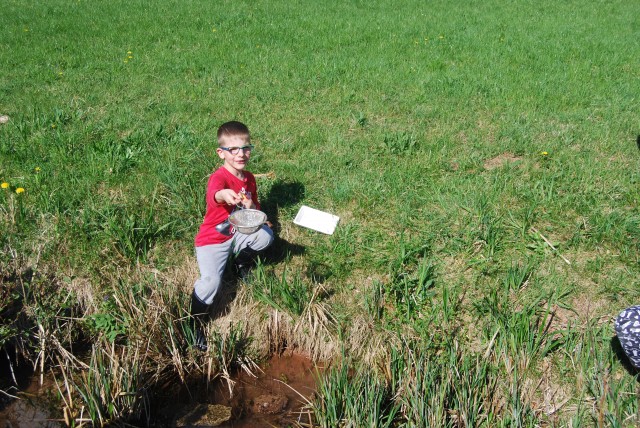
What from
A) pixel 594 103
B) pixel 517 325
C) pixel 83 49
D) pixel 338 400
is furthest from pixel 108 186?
pixel 594 103

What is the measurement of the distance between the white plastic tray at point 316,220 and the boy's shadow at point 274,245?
0.16 metres

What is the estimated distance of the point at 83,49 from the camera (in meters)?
7.79

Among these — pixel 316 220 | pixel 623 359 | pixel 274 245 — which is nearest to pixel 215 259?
pixel 274 245

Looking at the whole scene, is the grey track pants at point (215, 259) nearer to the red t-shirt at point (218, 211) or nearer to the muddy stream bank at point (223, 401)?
the red t-shirt at point (218, 211)

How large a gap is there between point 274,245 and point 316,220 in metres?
0.36

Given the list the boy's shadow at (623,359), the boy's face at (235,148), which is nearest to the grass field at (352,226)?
the boy's shadow at (623,359)

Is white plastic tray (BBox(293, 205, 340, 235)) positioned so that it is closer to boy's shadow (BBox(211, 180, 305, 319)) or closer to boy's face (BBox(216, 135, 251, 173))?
boy's shadow (BBox(211, 180, 305, 319))

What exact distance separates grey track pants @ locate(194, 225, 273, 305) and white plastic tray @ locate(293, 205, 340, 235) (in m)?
0.58

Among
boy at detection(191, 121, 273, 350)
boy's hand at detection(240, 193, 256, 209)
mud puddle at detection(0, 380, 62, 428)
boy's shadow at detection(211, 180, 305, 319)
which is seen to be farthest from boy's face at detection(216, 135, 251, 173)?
mud puddle at detection(0, 380, 62, 428)

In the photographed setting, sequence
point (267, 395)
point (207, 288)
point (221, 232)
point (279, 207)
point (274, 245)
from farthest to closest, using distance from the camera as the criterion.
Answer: point (279, 207) → point (274, 245) → point (221, 232) → point (207, 288) → point (267, 395)

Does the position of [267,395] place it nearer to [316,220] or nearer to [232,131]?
[316,220]

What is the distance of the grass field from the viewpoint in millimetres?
3404

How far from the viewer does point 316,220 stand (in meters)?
4.54

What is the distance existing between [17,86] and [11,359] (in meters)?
3.85
